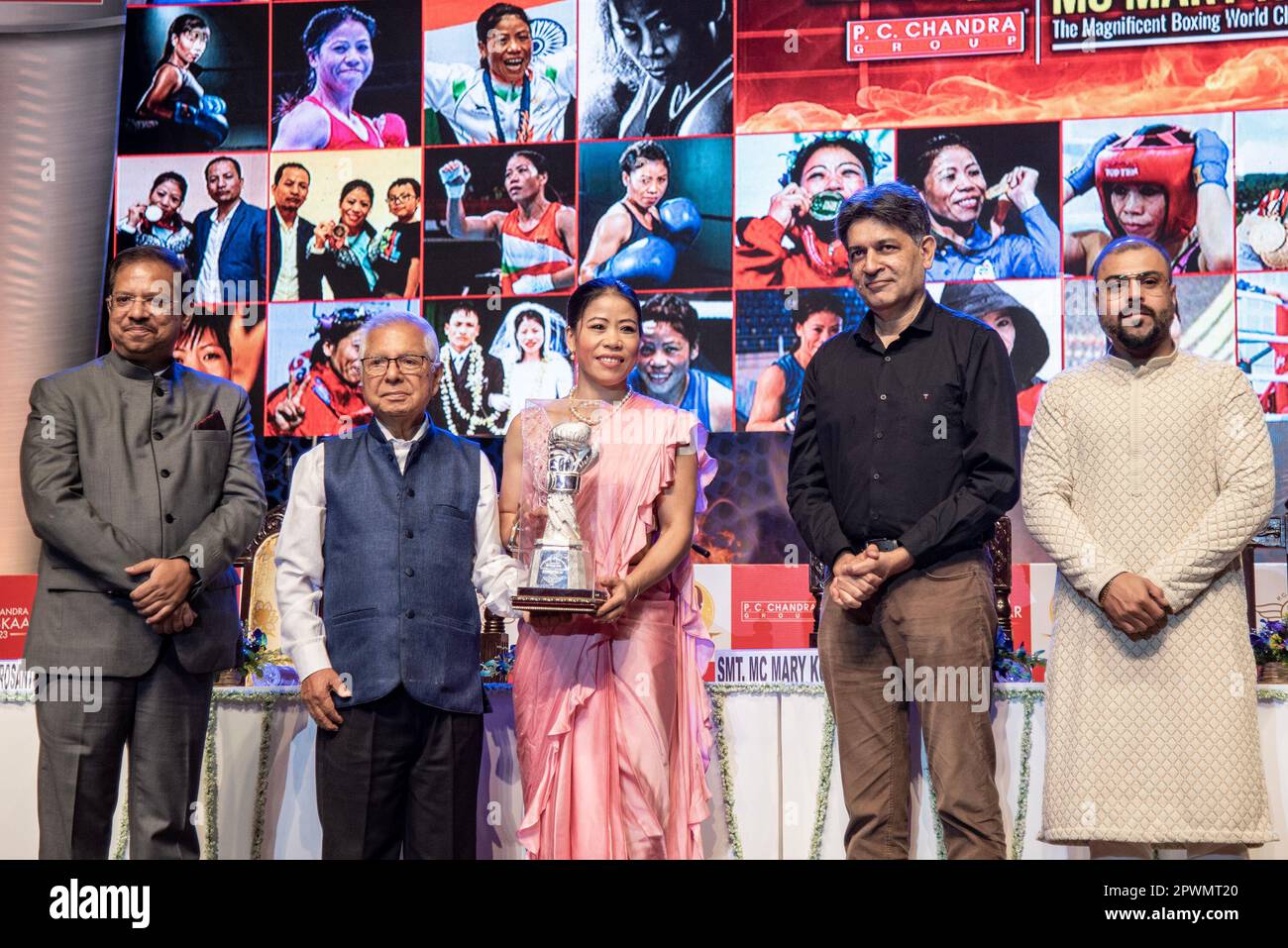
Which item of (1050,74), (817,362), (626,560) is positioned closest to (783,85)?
(1050,74)

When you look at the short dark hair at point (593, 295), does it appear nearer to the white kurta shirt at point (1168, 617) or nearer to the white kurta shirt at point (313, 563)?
the white kurta shirt at point (313, 563)

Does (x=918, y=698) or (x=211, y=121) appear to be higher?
(x=211, y=121)

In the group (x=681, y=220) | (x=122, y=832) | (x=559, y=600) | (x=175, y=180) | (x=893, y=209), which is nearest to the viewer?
(x=559, y=600)

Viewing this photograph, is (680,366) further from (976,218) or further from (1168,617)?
(1168,617)

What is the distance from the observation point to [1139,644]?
12.1 feet

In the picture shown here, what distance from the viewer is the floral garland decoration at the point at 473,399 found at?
686cm

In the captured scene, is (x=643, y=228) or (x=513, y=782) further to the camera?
(x=643, y=228)

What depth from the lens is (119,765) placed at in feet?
12.3

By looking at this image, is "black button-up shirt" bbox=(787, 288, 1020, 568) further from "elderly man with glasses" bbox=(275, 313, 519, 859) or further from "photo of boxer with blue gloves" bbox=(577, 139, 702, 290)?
"photo of boxer with blue gloves" bbox=(577, 139, 702, 290)

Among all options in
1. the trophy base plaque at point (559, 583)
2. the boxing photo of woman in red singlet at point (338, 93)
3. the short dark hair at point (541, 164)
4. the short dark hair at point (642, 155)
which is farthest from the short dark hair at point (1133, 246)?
the boxing photo of woman in red singlet at point (338, 93)

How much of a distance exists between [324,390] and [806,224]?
245 cm

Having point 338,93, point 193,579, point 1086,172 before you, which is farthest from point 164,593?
point 1086,172

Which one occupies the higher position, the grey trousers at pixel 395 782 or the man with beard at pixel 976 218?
the man with beard at pixel 976 218

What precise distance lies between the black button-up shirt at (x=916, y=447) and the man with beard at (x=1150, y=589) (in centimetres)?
19
